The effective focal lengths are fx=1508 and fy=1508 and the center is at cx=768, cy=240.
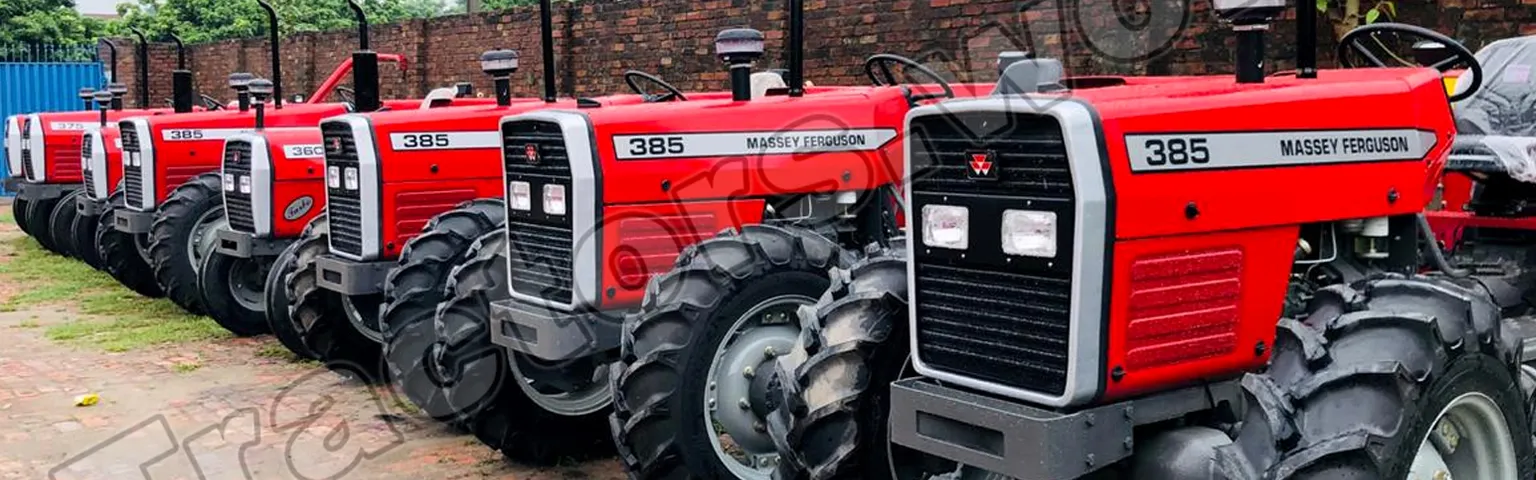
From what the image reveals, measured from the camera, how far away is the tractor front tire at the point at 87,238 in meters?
12.8

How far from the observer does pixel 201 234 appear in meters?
10.0

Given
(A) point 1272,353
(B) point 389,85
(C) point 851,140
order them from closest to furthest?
(A) point 1272,353, (C) point 851,140, (B) point 389,85

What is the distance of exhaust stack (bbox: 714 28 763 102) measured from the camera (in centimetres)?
525

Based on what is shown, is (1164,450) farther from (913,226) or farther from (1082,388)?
(913,226)

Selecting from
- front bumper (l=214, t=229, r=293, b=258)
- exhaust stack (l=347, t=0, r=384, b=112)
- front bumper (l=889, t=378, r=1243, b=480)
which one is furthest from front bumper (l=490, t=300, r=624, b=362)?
front bumper (l=214, t=229, r=293, b=258)

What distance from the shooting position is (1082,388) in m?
3.11

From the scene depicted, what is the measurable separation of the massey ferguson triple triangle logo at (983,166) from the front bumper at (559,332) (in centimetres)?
213

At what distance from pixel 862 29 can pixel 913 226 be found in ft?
24.6

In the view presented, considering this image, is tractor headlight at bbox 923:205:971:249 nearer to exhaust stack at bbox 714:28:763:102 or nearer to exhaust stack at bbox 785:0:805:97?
exhaust stack at bbox 785:0:805:97

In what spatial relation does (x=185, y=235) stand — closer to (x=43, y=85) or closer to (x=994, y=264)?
(x=994, y=264)

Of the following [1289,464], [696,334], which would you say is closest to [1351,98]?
[1289,464]

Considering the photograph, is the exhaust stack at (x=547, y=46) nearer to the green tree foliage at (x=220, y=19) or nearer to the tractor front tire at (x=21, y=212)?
the tractor front tire at (x=21, y=212)

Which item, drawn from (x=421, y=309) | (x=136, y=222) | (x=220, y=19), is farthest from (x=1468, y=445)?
(x=220, y=19)

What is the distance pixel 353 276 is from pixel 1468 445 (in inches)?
197
